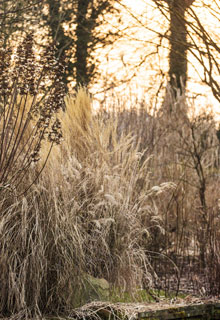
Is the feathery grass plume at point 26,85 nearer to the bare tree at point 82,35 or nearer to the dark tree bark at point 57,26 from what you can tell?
the dark tree bark at point 57,26

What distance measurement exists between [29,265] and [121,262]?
713mm

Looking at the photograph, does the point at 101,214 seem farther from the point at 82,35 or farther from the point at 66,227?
the point at 82,35

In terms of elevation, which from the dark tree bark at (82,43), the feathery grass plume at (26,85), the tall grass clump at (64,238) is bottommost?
the tall grass clump at (64,238)

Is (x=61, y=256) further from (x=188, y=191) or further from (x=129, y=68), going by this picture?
(x=129, y=68)

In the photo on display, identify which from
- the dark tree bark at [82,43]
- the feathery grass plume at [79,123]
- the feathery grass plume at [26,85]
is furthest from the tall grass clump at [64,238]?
the dark tree bark at [82,43]

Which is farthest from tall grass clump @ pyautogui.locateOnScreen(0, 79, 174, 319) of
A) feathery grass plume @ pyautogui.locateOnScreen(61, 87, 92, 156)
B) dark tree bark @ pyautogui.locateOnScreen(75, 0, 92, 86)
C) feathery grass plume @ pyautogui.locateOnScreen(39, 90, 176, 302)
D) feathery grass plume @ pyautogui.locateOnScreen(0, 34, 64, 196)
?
dark tree bark @ pyautogui.locateOnScreen(75, 0, 92, 86)

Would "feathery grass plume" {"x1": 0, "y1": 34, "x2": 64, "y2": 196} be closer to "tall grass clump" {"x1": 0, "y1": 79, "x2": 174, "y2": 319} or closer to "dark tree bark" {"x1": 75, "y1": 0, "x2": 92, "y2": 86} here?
"tall grass clump" {"x1": 0, "y1": 79, "x2": 174, "y2": 319}

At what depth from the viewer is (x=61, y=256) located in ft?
12.9

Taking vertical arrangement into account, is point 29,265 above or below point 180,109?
below

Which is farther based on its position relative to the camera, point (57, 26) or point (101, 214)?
point (57, 26)

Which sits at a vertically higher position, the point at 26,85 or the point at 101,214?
the point at 26,85

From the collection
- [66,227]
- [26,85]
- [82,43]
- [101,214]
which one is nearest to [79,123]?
[101,214]

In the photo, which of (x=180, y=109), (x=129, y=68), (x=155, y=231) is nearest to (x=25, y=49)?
(x=155, y=231)

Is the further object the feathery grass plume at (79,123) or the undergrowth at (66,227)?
Result: the feathery grass plume at (79,123)
